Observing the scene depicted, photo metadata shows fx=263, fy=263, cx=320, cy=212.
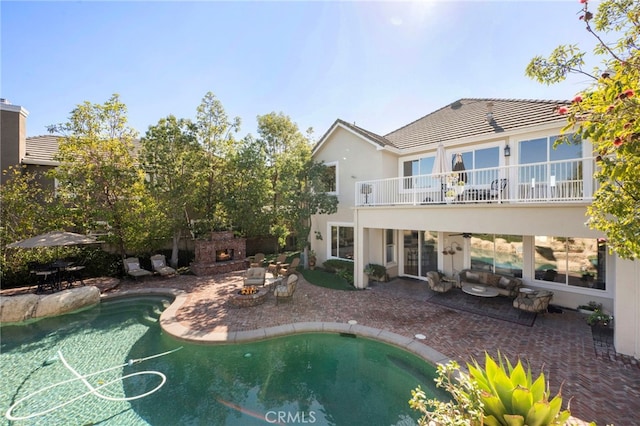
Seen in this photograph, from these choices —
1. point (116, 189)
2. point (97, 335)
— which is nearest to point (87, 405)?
point (97, 335)

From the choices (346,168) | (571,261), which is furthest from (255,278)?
(571,261)

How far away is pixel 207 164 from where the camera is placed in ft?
57.5

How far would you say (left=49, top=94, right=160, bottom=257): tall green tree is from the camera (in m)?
14.8

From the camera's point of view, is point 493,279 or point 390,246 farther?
point 390,246

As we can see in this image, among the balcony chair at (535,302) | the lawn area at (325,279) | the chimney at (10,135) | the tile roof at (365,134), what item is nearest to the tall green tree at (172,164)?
the chimney at (10,135)

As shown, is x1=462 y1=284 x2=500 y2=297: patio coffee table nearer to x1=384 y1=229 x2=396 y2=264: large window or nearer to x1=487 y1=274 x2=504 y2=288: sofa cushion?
x1=487 y1=274 x2=504 y2=288: sofa cushion

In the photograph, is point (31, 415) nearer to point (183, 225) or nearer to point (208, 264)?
point (208, 264)

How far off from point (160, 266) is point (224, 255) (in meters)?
3.85

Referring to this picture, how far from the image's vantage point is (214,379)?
23.1 ft

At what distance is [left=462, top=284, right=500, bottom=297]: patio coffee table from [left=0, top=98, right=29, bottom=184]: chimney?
2703 cm

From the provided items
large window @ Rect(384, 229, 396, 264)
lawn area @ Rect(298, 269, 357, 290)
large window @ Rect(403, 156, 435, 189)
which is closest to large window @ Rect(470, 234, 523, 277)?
large window @ Rect(403, 156, 435, 189)

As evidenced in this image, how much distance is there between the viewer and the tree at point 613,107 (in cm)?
344

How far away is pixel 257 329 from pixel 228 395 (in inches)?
106

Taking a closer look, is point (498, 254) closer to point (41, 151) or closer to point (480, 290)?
point (480, 290)
